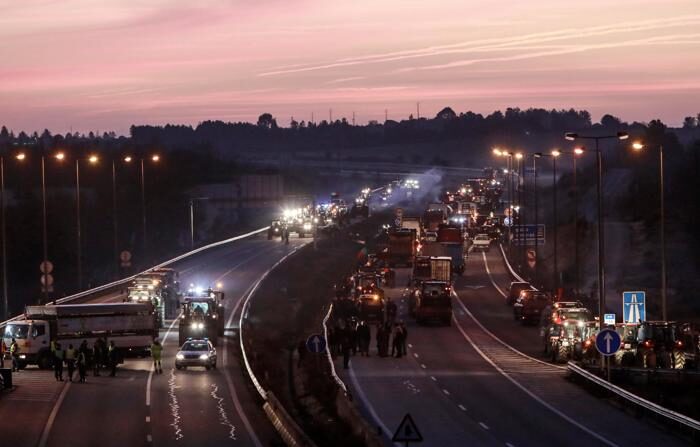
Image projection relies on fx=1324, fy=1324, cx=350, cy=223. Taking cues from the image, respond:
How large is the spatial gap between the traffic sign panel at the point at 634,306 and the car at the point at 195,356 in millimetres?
14927

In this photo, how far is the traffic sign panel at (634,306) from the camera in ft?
149

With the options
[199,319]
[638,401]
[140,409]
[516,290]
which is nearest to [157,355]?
[140,409]

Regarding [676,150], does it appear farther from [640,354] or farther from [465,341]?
[640,354]

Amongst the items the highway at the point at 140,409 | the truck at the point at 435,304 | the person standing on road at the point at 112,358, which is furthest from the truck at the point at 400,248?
the person standing on road at the point at 112,358

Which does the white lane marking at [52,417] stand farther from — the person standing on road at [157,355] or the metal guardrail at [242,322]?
the metal guardrail at [242,322]

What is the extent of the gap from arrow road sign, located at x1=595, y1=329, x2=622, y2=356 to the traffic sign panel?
9.30m

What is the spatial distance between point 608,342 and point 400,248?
64875 millimetres

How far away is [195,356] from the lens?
47.9 meters

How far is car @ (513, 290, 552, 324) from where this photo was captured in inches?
2657

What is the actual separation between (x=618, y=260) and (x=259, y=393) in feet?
224

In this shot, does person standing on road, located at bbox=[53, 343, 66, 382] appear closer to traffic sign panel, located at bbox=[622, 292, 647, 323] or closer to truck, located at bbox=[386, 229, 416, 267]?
traffic sign panel, located at bbox=[622, 292, 647, 323]

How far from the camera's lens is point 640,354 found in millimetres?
42875

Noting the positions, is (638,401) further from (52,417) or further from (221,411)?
(52,417)

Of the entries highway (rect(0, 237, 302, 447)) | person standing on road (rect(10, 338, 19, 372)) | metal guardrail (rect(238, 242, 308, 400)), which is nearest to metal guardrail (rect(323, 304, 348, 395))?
metal guardrail (rect(238, 242, 308, 400))
